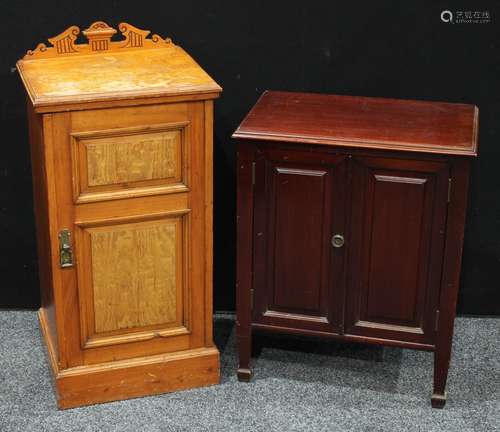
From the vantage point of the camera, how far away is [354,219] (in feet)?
10.7

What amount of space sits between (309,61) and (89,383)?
1.32 m

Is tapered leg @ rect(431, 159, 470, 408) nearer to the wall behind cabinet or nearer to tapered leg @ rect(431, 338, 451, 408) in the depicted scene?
tapered leg @ rect(431, 338, 451, 408)

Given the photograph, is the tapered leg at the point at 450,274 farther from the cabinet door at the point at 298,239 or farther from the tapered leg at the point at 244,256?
the tapered leg at the point at 244,256

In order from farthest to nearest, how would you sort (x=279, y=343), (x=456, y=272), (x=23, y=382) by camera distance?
(x=279, y=343), (x=23, y=382), (x=456, y=272)

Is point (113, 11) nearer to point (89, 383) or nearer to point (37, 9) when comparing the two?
point (37, 9)

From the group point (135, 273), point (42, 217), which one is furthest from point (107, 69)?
point (135, 273)

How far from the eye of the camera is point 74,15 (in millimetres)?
3553

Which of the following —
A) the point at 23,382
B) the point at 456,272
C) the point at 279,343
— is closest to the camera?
the point at 456,272

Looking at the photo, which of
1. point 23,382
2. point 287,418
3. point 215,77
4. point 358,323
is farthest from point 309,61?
point 23,382

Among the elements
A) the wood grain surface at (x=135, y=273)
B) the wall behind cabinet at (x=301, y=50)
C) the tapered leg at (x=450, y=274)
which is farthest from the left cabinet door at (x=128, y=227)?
the tapered leg at (x=450, y=274)

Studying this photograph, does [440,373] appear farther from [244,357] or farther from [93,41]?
[93,41]

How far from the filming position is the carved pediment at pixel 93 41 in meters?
3.38

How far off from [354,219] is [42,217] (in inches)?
40.2

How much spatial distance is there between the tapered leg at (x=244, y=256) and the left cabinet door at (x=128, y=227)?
119mm
